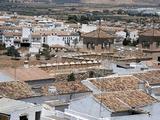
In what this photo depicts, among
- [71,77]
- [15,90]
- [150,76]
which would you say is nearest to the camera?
[15,90]

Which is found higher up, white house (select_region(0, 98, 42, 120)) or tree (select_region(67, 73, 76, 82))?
white house (select_region(0, 98, 42, 120))

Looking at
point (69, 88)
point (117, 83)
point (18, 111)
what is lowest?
point (69, 88)

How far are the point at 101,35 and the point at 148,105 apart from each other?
764 inches

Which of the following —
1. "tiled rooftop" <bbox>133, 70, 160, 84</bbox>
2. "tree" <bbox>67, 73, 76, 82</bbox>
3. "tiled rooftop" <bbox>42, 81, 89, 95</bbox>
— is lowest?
"tree" <bbox>67, 73, 76, 82</bbox>

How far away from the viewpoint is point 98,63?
27094 millimetres

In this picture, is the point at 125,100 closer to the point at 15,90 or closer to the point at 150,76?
the point at 15,90

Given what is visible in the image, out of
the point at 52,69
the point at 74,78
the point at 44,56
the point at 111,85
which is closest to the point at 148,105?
the point at 111,85

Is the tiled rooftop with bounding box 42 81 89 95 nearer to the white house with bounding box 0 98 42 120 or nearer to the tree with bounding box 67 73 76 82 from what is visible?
the white house with bounding box 0 98 42 120

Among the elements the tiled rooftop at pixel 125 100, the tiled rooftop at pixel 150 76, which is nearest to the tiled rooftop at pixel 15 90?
the tiled rooftop at pixel 125 100

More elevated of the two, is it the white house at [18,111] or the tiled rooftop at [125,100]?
the white house at [18,111]

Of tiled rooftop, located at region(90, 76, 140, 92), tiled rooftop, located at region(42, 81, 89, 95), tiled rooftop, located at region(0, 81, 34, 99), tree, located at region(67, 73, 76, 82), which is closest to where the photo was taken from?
tiled rooftop, located at region(0, 81, 34, 99)

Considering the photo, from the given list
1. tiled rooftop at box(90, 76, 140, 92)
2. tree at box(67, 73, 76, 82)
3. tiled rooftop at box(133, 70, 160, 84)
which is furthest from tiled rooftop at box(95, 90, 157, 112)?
tree at box(67, 73, 76, 82)

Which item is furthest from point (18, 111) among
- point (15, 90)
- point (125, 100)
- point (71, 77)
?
point (71, 77)

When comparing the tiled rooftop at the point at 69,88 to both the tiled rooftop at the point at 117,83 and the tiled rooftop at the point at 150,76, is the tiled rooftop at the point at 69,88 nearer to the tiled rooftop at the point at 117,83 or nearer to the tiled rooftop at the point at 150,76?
the tiled rooftop at the point at 117,83
